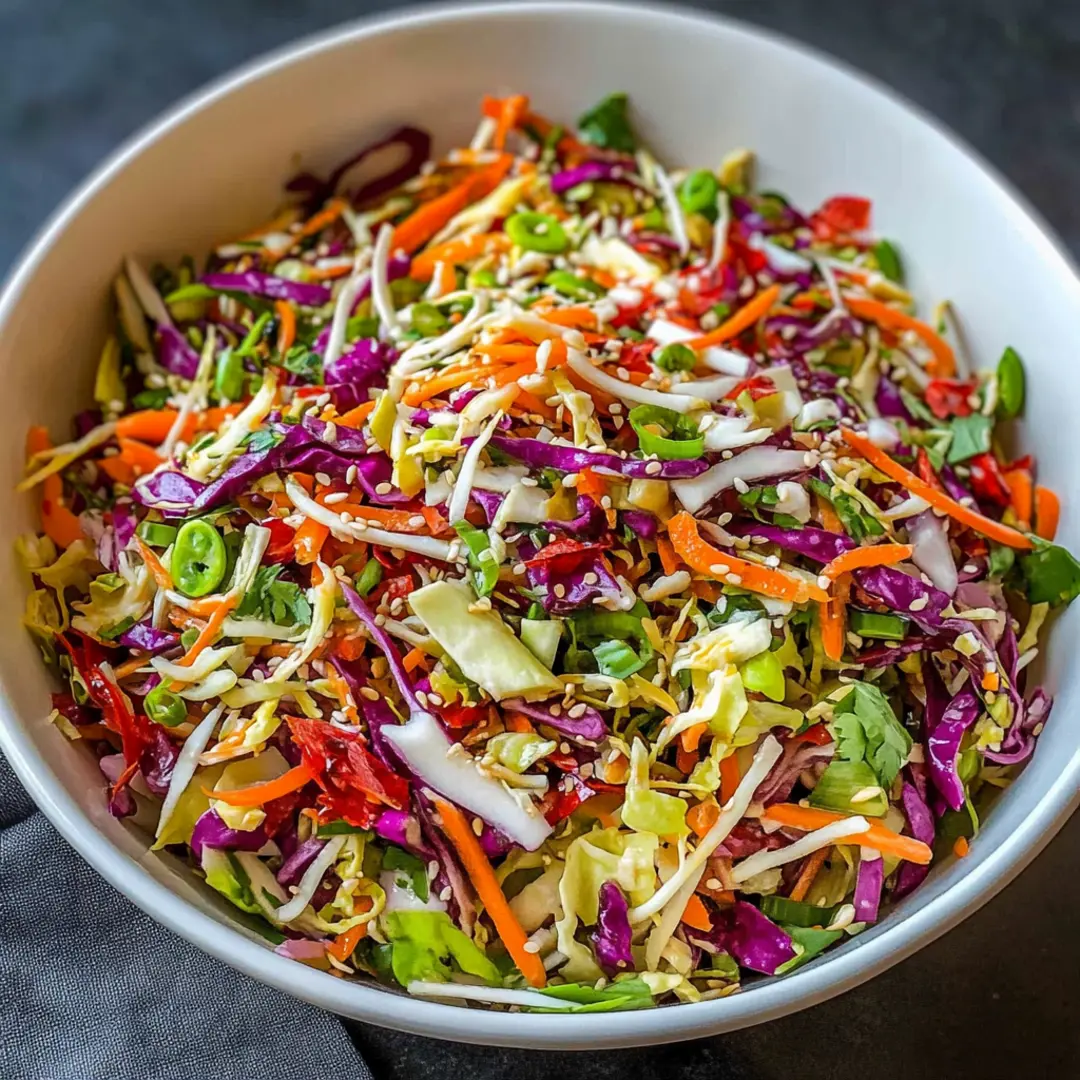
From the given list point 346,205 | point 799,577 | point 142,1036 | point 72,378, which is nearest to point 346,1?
point 346,205

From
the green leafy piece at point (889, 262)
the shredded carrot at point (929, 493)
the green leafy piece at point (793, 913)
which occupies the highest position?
the green leafy piece at point (889, 262)

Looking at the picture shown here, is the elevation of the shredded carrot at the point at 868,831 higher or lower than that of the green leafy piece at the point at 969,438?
lower

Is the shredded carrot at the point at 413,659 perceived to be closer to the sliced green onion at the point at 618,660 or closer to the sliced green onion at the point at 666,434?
the sliced green onion at the point at 618,660


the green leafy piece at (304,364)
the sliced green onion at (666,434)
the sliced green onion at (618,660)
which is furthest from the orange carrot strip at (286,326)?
the sliced green onion at (618,660)

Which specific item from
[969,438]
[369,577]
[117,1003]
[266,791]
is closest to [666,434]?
[369,577]

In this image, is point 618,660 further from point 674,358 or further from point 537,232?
point 537,232
